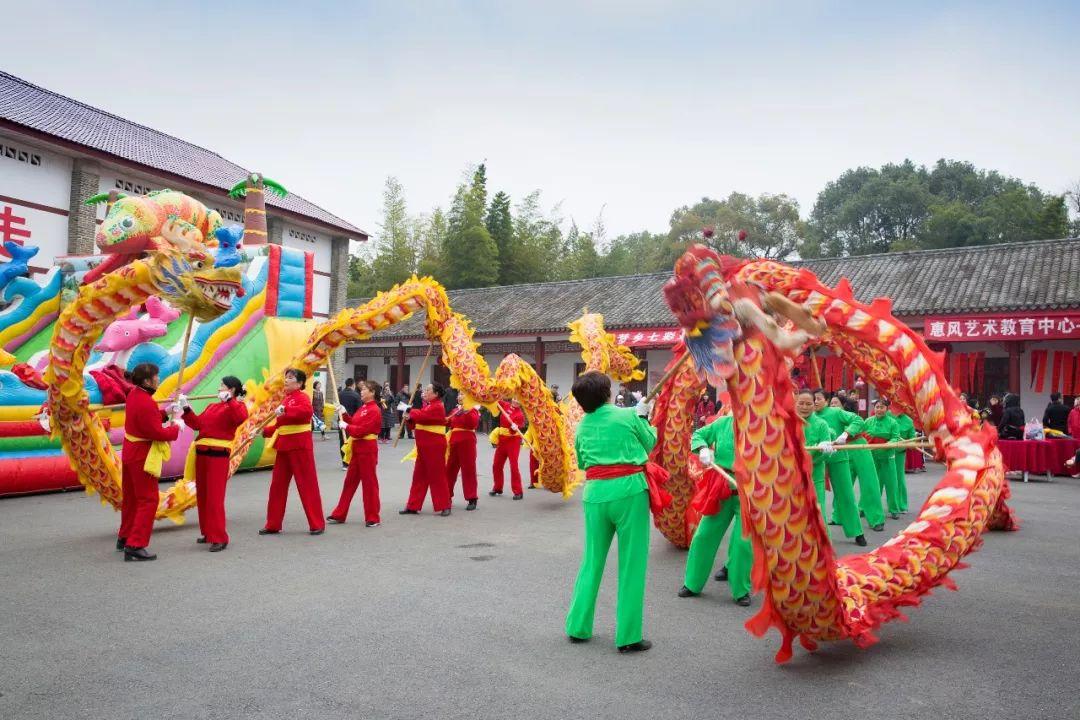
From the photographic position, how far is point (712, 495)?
460 centimetres

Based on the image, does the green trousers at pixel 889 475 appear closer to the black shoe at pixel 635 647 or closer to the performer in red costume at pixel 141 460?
the black shoe at pixel 635 647

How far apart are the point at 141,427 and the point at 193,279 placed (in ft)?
4.04

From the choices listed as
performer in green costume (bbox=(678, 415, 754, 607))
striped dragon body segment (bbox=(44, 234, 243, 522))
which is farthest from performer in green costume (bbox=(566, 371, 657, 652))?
striped dragon body segment (bbox=(44, 234, 243, 522))

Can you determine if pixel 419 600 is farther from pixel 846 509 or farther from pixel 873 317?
pixel 846 509

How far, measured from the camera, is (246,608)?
4395 mm

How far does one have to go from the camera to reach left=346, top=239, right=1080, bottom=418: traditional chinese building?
45.5ft

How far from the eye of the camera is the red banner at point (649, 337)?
677 inches

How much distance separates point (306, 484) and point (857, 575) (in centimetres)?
459

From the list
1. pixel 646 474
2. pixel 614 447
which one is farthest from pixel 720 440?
pixel 614 447

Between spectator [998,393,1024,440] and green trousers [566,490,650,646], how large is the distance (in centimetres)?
1016

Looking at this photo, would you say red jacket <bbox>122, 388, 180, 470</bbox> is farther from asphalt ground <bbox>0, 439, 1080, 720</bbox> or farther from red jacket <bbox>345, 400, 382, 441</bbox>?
red jacket <bbox>345, 400, 382, 441</bbox>

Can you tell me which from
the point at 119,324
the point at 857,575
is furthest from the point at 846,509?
the point at 119,324

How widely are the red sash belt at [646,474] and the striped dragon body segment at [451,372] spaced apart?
12.9ft

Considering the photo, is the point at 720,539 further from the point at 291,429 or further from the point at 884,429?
the point at 884,429
